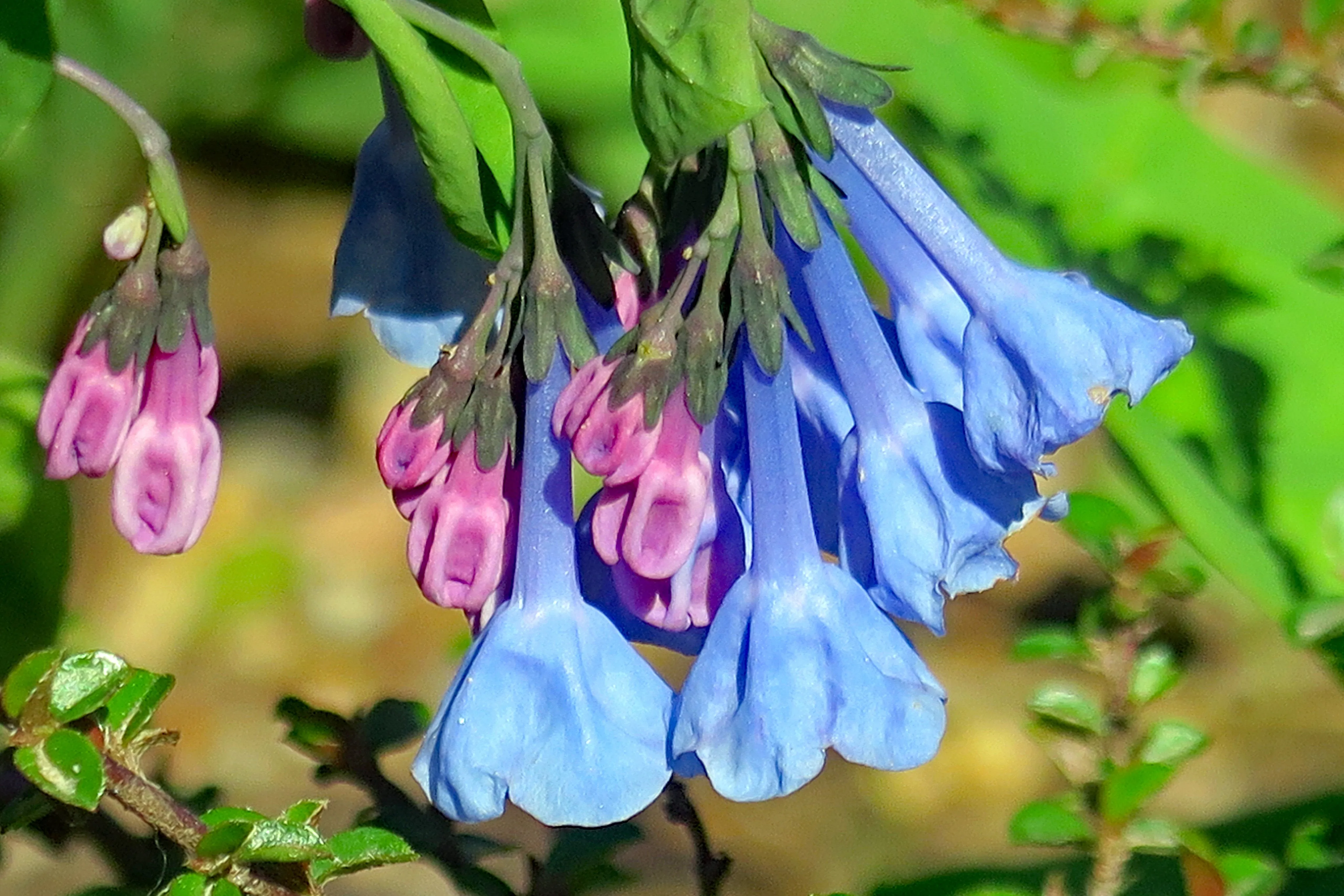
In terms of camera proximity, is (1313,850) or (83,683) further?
(1313,850)

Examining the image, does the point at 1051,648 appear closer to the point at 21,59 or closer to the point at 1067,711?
the point at 1067,711

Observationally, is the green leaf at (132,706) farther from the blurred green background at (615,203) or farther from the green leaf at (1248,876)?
the green leaf at (1248,876)

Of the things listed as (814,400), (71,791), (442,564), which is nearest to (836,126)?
(814,400)

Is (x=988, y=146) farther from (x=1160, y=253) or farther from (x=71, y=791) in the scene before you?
(x=71, y=791)

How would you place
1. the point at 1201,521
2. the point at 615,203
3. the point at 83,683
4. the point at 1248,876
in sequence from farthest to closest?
the point at 615,203, the point at 1201,521, the point at 1248,876, the point at 83,683

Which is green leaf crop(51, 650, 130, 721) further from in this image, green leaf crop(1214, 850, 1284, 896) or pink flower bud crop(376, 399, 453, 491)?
green leaf crop(1214, 850, 1284, 896)

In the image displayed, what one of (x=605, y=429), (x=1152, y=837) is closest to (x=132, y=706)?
(x=605, y=429)

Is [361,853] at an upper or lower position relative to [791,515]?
lower

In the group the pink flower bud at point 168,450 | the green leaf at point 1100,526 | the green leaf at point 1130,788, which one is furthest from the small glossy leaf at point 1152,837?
the pink flower bud at point 168,450
